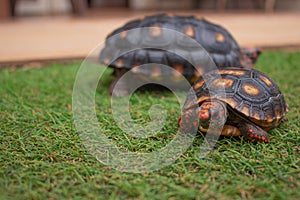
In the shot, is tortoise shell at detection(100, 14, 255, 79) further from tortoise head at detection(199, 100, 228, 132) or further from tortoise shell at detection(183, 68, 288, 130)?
tortoise head at detection(199, 100, 228, 132)

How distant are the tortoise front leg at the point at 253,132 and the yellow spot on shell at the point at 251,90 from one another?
0.47 ft

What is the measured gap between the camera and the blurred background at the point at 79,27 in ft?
11.2

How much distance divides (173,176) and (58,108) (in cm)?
101

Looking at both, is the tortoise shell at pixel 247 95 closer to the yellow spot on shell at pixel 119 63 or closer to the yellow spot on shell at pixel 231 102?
the yellow spot on shell at pixel 231 102

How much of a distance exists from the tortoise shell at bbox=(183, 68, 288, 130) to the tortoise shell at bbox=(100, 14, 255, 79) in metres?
0.58

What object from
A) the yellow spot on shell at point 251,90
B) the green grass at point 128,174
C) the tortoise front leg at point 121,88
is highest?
the yellow spot on shell at point 251,90

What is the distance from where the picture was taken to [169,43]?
2.22 metres

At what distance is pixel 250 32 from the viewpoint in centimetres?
456

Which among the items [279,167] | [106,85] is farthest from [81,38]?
[279,167]

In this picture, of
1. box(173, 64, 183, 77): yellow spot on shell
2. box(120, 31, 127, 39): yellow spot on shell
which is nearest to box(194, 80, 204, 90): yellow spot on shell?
box(173, 64, 183, 77): yellow spot on shell

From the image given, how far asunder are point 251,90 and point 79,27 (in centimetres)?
370

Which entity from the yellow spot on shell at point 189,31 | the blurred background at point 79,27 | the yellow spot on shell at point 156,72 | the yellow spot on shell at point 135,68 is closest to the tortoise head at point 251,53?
the yellow spot on shell at point 189,31

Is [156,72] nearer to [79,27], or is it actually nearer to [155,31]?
[155,31]

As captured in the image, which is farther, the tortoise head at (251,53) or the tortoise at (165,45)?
the tortoise head at (251,53)
